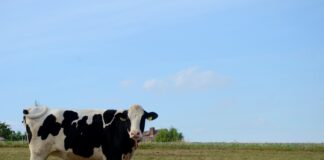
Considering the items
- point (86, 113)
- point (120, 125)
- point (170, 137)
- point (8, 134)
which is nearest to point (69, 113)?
point (86, 113)

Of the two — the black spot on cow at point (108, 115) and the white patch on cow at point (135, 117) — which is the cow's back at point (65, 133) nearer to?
the black spot on cow at point (108, 115)

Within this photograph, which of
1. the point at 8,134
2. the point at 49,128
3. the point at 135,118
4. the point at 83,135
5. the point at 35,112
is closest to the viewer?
the point at 135,118

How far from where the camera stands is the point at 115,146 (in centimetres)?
1388

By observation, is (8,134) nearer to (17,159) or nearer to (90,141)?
(17,159)

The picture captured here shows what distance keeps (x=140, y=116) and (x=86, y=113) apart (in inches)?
67.0

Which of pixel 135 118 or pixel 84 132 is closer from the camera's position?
pixel 135 118

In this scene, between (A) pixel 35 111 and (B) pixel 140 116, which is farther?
(A) pixel 35 111

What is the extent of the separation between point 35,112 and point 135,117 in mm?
3017

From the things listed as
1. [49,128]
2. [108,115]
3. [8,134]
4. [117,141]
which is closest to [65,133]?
[49,128]

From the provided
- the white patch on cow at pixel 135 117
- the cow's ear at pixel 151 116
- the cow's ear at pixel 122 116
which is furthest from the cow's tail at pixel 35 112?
the cow's ear at pixel 151 116

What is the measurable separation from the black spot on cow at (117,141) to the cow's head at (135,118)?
0.11 m

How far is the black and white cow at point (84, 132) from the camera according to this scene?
45.6 feet

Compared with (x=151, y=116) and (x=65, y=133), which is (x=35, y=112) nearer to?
(x=65, y=133)

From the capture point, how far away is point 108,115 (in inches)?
568
